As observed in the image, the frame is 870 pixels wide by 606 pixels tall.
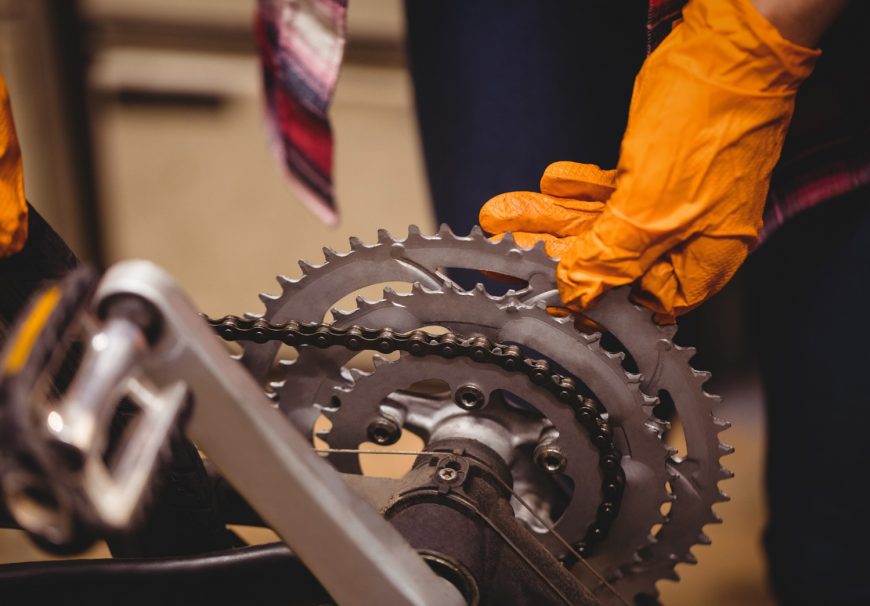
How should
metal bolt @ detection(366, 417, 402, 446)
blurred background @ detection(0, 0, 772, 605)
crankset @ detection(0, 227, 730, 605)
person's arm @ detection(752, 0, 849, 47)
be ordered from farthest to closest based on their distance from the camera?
1. blurred background @ detection(0, 0, 772, 605)
2. metal bolt @ detection(366, 417, 402, 446)
3. person's arm @ detection(752, 0, 849, 47)
4. crankset @ detection(0, 227, 730, 605)

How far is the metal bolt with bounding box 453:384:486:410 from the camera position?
1.97ft

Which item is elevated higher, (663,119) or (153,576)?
(663,119)

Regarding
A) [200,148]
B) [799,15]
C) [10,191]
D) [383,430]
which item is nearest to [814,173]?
[799,15]

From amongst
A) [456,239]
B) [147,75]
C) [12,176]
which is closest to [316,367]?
[456,239]

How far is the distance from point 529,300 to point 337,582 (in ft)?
0.74

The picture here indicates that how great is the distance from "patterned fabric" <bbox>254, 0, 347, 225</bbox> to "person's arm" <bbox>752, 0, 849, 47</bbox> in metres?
0.31

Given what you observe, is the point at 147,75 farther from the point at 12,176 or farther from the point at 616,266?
the point at 616,266

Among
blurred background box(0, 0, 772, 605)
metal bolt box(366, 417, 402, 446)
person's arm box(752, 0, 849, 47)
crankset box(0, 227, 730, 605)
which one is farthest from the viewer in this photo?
blurred background box(0, 0, 772, 605)

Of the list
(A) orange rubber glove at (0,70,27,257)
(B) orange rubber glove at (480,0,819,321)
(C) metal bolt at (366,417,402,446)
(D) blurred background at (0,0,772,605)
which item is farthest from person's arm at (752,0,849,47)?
(D) blurred background at (0,0,772,605)

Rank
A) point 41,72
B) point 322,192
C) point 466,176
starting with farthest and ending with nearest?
point 41,72, point 466,176, point 322,192

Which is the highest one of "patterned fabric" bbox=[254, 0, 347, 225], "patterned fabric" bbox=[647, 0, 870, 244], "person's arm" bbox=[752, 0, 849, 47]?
"person's arm" bbox=[752, 0, 849, 47]

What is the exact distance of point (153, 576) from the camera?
0.56 meters

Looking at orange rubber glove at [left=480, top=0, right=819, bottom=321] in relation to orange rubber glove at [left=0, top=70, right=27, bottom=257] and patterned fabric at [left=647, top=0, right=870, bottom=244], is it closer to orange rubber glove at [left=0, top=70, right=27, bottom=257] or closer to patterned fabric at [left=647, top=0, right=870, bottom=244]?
patterned fabric at [left=647, top=0, right=870, bottom=244]

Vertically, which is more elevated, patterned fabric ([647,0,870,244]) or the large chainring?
patterned fabric ([647,0,870,244])
